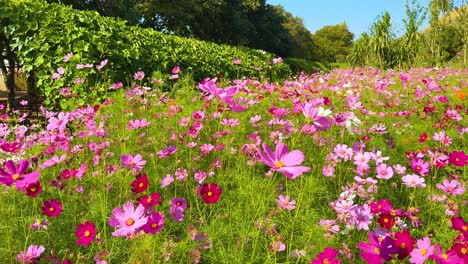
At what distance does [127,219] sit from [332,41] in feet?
204

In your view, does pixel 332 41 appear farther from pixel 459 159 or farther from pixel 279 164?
pixel 279 164

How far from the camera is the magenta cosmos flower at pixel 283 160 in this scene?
109 cm

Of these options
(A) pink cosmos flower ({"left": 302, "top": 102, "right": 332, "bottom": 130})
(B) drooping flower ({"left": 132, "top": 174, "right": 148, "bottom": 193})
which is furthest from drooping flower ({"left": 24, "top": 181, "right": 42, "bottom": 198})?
(A) pink cosmos flower ({"left": 302, "top": 102, "right": 332, "bottom": 130})

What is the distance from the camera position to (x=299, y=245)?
199 cm

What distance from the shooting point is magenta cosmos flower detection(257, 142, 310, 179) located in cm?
109

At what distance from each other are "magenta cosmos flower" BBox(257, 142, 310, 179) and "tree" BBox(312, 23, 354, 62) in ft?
189

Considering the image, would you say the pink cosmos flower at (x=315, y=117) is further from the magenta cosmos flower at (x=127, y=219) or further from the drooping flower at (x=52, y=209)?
the drooping flower at (x=52, y=209)

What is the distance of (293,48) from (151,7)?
54.5 feet

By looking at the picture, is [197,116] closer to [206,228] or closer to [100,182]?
[100,182]

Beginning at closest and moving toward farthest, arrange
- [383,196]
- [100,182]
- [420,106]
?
[100,182], [383,196], [420,106]

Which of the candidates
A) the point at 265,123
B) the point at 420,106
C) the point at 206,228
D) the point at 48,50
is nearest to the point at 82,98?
the point at 48,50

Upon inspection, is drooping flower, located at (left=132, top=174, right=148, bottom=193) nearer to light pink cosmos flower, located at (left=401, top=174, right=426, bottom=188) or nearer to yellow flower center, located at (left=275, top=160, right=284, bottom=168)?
yellow flower center, located at (left=275, top=160, right=284, bottom=168)

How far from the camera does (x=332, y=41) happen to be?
5956 cm

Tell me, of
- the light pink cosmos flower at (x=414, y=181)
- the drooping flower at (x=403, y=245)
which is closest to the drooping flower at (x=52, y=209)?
the drooping flower at (x=403, y=245)
